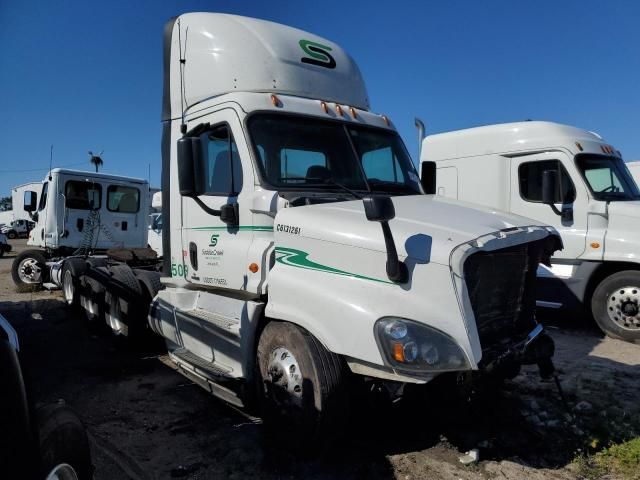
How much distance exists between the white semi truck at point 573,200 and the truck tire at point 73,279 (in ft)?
21.4

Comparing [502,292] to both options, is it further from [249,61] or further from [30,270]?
Result: [30,270]

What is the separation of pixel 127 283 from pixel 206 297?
236 cm

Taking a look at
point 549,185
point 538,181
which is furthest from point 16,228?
point 549,185

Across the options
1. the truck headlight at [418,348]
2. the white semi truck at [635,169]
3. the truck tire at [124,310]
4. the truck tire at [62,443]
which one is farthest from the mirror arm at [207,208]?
the white semi truck at [635,169]

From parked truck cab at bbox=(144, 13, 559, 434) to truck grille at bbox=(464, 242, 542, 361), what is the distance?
0.02m

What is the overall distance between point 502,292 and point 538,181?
204 inches

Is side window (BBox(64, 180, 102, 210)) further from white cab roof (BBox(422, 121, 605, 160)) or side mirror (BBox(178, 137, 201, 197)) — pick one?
side mirror (BBox(178, 137, 201, 197))

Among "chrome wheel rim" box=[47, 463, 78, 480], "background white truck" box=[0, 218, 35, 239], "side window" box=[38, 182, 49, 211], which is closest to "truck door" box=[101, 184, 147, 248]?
"side window" box=[38, 182, 49, 211]

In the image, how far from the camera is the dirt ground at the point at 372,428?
11.3ft

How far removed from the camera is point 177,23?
16.9 ft

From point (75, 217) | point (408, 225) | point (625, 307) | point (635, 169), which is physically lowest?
point (625, 307)

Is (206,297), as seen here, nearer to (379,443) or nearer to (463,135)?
(379,443)

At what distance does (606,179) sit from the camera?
7773 mm

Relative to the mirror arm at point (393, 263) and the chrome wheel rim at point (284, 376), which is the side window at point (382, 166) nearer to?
the mirror arm at point (393, 263)
